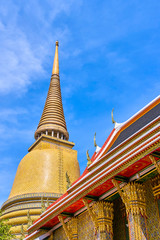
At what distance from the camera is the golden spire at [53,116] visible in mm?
25609

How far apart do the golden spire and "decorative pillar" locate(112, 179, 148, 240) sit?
1794 centimetres

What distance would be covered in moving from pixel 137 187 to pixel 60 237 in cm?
392

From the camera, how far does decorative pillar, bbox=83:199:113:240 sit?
8.16 metres

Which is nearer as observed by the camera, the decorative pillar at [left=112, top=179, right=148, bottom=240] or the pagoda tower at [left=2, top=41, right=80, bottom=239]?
the decorative pillar at [left=112, top=179, right=148, bottom=240]

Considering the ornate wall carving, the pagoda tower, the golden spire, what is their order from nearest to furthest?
1. the ornate wall carving
2. the pagoda tower
3. the golden spire

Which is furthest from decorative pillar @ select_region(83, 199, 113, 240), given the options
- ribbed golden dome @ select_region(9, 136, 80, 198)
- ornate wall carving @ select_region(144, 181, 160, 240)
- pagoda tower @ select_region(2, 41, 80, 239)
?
ribbed golden dome @ select_region(9, 136, 80, 198)

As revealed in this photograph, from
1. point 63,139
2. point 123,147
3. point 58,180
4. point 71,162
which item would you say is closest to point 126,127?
point 123,147

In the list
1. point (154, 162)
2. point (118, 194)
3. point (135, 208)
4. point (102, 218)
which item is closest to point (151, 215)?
point (135, 208)

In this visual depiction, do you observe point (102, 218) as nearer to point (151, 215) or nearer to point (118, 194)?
point (118, 194)

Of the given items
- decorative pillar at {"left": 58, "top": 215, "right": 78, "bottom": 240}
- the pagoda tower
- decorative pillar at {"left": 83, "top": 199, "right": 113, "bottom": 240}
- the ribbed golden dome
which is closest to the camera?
decorative pillar at {"left": 83, "top": 199, "right": 113, "bottom": 240}

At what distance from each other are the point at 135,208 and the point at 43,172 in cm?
1447

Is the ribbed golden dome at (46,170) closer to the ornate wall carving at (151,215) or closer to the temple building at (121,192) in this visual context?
the temple building at (121,192)

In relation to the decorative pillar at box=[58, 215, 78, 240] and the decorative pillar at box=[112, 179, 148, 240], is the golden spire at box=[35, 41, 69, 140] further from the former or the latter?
the decorative pillar at box=[112, 179, 148, 240]

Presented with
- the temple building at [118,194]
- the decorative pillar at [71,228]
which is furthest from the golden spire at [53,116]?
the decorative pillar at [71,228]
